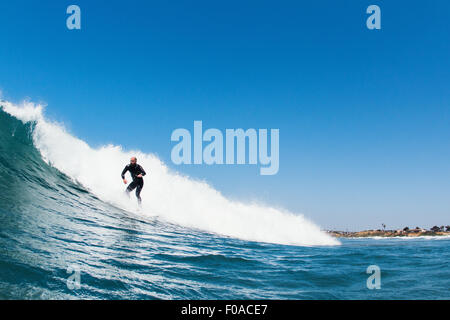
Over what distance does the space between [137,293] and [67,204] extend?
817cm

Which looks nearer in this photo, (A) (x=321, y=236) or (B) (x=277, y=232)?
(B) (x=277, y=232)

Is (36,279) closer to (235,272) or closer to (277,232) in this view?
(235,272)

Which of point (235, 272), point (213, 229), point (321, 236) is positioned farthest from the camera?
point (321, 236)

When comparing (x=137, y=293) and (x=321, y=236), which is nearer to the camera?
(x=137, y=293)

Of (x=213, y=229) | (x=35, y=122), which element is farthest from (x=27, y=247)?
(x=35, y=122)

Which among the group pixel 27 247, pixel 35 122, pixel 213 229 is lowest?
pixel 213 229

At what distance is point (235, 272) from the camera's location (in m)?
6.35

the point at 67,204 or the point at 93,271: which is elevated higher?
the point at 67,204

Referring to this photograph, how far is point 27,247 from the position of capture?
5215 mm

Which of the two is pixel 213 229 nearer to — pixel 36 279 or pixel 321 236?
pixel 321 236
